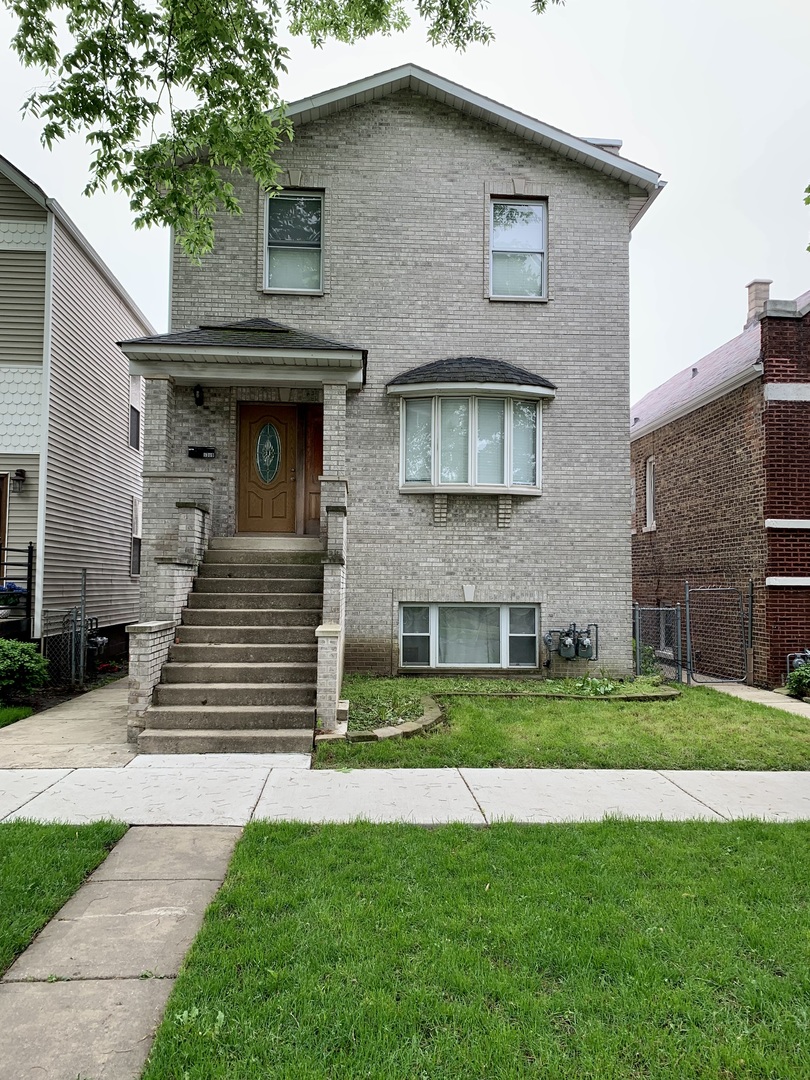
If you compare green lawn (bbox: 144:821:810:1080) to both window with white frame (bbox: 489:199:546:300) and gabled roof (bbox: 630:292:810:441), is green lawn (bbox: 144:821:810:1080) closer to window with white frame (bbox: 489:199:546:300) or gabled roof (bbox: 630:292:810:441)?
window with white frame (bbox: 489:199:546:300)

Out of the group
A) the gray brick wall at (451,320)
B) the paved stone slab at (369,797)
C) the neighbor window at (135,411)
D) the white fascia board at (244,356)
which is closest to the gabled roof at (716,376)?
the gray brick wall at (451,320)

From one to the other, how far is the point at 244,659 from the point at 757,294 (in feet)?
50.2

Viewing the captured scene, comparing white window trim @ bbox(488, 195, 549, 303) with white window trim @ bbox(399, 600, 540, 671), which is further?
white window trim @ bbox(488, 195, 549, 303)

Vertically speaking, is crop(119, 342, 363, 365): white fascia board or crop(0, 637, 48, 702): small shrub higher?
crop(119, 342, 363, 365): white fascia board

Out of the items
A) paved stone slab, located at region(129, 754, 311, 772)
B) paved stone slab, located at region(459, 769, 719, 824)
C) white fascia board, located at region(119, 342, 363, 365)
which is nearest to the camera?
paved stone slab, located at region(459, 769, 719, 824)

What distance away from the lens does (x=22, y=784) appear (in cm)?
581

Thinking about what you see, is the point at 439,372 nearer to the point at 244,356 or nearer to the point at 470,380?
the point at 470,380

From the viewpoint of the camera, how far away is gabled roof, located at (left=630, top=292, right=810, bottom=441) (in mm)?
11570

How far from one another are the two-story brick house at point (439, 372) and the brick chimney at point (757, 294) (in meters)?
6.47

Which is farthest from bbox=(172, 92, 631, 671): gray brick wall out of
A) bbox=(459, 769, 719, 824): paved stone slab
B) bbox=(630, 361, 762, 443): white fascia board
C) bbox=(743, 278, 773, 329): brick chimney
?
bbox=(743, 278, 773, 329): brick chimney

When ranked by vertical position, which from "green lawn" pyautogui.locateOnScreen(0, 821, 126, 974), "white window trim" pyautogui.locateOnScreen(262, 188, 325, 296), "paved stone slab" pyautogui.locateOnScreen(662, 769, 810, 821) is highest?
"white window trim" pyautogui.locateOnScreen(262, 188, 325, 296)

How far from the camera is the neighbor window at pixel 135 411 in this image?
1612cm

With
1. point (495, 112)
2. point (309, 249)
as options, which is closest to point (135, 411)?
point (309, 249)

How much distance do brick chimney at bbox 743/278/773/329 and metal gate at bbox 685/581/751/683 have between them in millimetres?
7370
